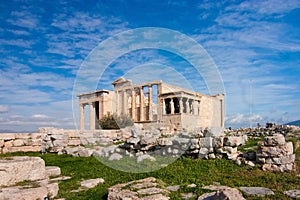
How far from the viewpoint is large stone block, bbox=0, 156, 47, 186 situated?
624 centimetres

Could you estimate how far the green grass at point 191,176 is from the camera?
6.39 m

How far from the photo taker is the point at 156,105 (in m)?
42.9

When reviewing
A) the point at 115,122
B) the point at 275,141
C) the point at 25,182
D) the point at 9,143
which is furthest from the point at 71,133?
the point at 115,122

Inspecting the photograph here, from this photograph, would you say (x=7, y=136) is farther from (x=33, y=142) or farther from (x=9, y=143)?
(x=33, y=142)

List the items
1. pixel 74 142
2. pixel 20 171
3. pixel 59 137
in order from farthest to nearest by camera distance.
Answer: pixel 74 142 < pixel 59 137 < pixel 20 171

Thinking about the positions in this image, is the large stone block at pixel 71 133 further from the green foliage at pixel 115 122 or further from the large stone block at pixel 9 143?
the green foliage at pixel 115 122

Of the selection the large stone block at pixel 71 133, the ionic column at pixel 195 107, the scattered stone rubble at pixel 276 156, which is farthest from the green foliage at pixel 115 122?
the scattered stone rubble at pixel 276 156

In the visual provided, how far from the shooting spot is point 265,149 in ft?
27.5

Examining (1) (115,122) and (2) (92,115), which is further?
(2) (92,115)

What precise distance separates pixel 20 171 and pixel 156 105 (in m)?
36.6

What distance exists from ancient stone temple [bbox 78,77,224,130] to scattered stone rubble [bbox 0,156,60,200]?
31161 millimetres

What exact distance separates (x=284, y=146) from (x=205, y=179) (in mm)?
3003

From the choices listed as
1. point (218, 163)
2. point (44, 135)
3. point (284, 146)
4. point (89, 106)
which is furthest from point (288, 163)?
point (89, 106)

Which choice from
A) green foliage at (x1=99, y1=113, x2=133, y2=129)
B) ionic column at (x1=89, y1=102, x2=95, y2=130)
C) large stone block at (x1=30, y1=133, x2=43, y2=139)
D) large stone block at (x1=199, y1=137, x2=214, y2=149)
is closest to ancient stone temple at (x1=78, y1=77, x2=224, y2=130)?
ionic column at (x1=89, y1=102, x2=95, y2=130)
